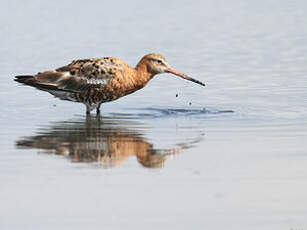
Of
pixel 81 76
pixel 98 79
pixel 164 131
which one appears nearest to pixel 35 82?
pixel 81 76

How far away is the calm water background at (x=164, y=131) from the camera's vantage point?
878 centimetres

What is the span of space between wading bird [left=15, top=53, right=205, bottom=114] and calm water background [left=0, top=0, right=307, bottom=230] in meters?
0.39

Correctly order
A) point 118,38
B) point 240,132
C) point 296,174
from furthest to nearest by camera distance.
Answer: point 118,38 → point 240,132 → point 296,174

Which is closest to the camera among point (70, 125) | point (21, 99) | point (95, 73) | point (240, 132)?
point (240, 132)

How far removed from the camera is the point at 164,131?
13.3 meters

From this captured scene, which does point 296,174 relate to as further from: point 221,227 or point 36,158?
point 36,158

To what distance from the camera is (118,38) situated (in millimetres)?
23375

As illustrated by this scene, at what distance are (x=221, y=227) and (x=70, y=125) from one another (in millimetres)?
6243

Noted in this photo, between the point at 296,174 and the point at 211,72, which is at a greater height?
the point at 211,72

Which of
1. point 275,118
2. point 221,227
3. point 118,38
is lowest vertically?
point 221,227

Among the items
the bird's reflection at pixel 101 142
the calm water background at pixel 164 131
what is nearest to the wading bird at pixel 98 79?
the calm water background at pixel 164 131

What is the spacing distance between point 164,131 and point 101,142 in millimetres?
1280

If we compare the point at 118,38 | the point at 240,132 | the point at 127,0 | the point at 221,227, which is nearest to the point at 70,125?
the point at 240,132

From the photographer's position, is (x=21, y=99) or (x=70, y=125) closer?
(x=70, y=125)
